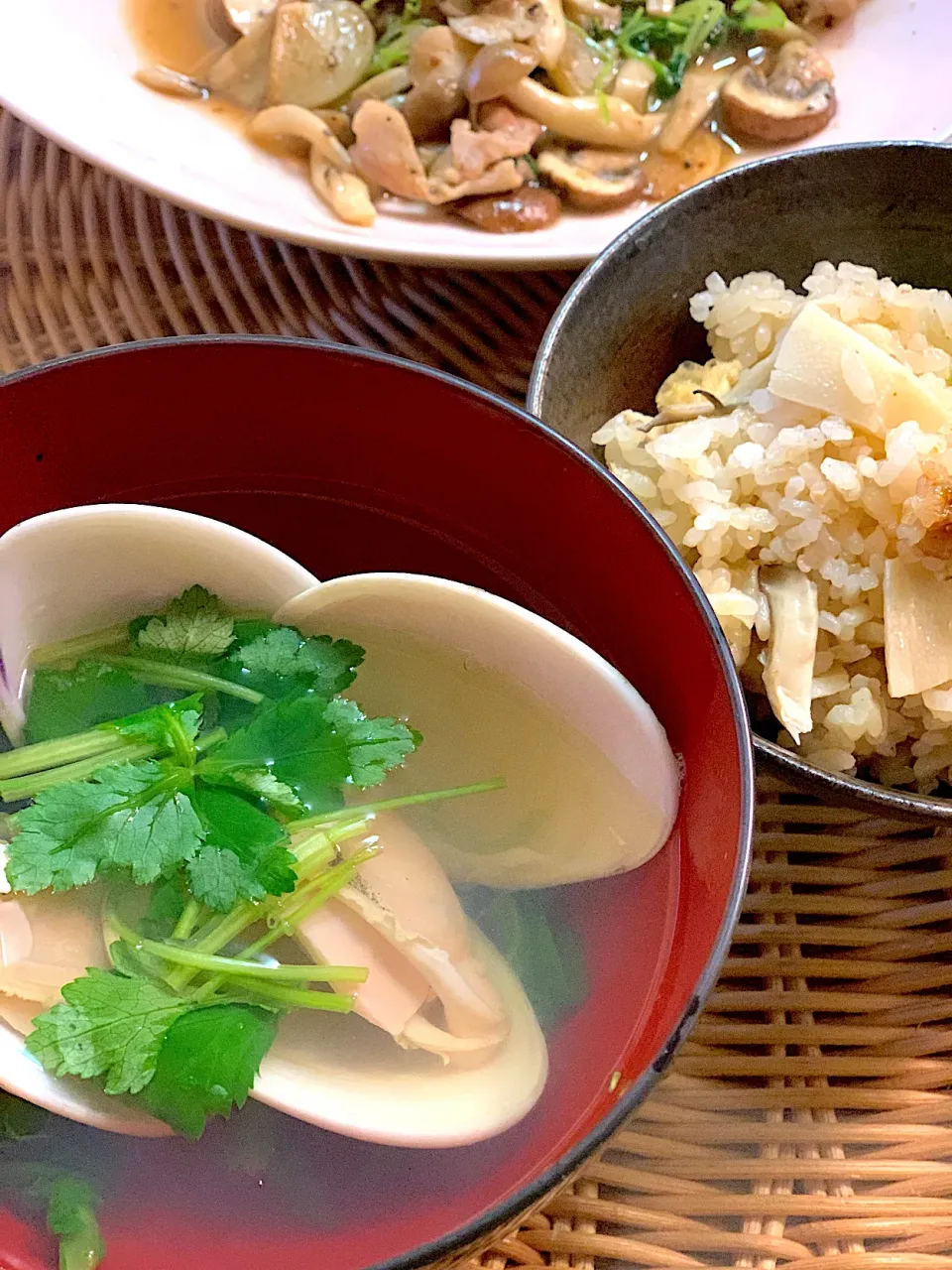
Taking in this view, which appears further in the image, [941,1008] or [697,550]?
[697,550]

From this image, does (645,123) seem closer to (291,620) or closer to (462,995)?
(291,620)

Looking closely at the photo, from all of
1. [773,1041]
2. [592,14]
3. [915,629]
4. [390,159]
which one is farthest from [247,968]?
[592,14]

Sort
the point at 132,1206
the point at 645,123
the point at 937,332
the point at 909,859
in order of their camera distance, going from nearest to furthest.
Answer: the point at 132,1206, the point at 909,859, the point at 937,332, the point at 645,123

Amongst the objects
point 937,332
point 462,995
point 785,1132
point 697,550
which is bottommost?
point 785,1132

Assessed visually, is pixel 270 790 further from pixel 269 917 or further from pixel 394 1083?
pixel 394 1083

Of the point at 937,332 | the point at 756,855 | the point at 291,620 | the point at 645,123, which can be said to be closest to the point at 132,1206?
the point at 291,620

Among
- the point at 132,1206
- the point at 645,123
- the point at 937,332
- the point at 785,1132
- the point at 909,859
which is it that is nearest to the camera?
the point at 132,1206

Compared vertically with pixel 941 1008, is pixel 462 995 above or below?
above

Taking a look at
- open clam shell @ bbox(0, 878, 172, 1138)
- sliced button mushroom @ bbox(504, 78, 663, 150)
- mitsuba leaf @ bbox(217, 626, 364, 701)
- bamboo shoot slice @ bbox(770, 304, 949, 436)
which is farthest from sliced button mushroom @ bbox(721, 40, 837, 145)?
open clam shell @ bbox(0, 878, 172, 1138)
